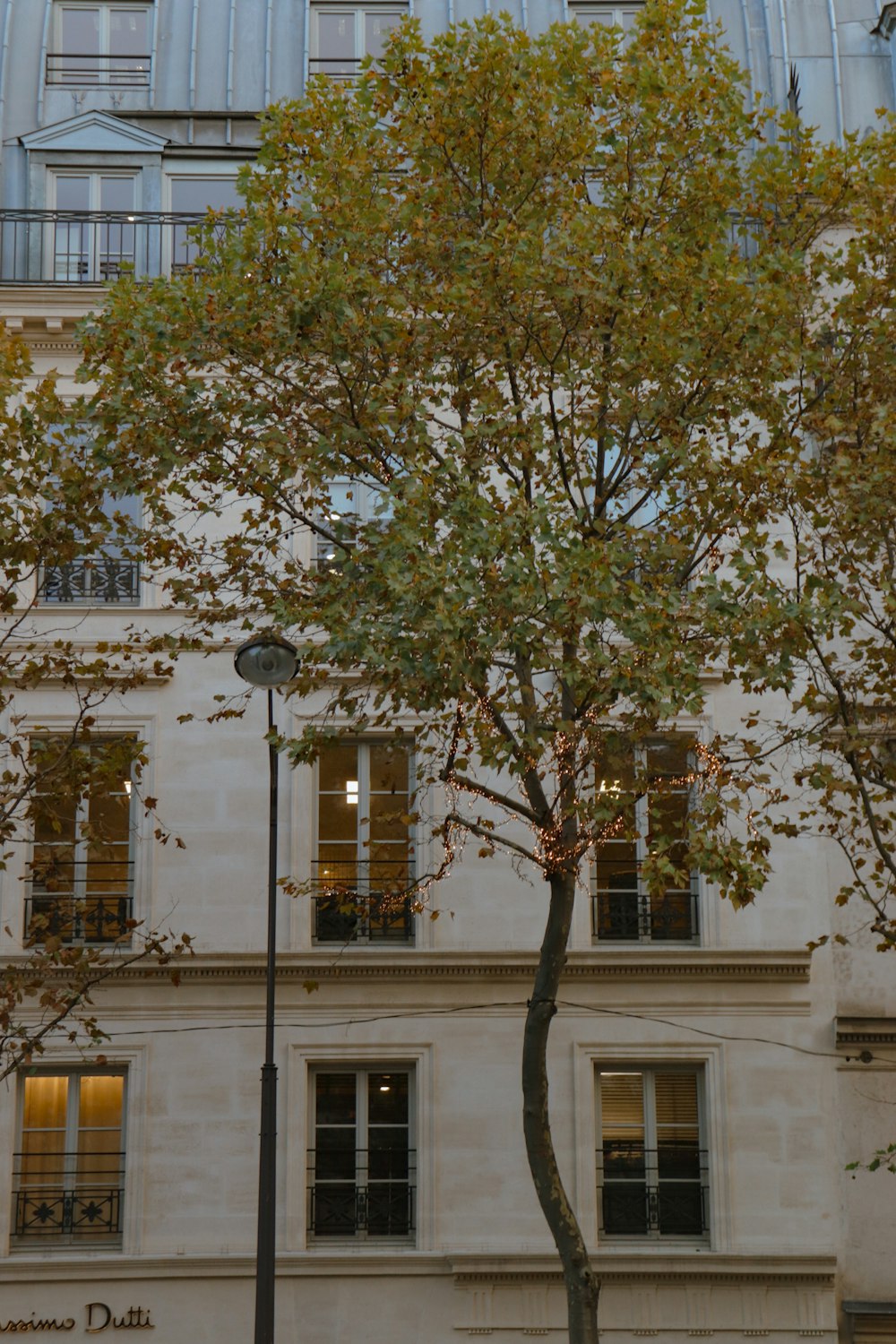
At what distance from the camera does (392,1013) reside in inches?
771

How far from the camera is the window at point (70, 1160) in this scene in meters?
19.0

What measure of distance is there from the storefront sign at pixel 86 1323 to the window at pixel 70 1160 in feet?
2.43

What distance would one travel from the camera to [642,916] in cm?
1998

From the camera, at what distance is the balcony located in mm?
21875

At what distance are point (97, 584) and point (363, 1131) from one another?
Result: 21.7 feet

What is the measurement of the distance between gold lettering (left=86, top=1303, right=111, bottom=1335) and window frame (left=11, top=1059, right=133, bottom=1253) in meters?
0.58

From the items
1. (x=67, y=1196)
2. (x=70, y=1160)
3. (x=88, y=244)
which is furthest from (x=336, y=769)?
(x=88, y=244)

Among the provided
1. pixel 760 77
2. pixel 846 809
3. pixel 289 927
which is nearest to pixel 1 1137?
pixel 289 927

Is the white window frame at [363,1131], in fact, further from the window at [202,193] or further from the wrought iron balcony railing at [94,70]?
the wrought iron balcony railing at [94,70]

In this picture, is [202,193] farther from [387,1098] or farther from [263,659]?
[387,1098]

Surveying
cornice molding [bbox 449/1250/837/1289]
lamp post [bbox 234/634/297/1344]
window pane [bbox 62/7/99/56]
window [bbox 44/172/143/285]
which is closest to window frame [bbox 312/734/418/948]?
cornice molding [bbox 449/1250/837/1289]

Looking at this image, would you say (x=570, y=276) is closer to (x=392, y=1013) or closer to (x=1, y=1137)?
(x=392, y=1013)

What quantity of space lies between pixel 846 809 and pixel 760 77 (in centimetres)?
966

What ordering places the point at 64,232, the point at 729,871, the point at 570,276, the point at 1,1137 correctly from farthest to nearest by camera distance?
the point at 64,232 < the point at 1,1137 < the point at 570,276 < the point at 729,871
